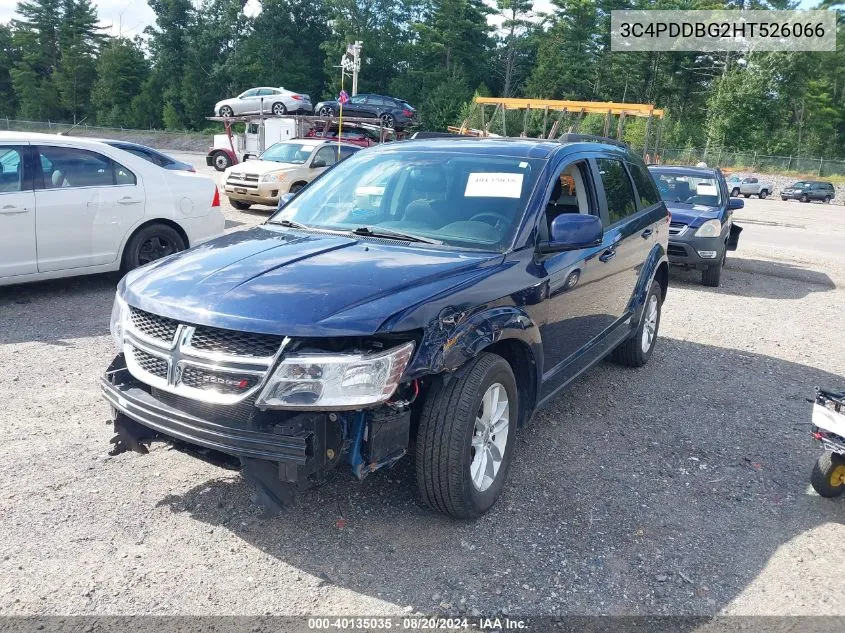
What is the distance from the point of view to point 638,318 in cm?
566

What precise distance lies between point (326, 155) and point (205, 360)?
14.3m

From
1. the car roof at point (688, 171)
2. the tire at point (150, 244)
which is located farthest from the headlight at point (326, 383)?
the car roof at point (688, 171)

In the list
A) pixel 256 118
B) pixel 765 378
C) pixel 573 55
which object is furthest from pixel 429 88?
pixel 765 378

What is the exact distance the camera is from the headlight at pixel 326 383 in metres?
2.71

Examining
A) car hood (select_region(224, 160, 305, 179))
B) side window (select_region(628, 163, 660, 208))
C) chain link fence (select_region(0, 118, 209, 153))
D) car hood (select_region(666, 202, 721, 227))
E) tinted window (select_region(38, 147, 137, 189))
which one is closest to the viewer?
side window (select_region(628, 163, 660, 208))

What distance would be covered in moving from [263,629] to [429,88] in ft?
221

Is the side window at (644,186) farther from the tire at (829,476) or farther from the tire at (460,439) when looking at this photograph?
the tire at (460,439)

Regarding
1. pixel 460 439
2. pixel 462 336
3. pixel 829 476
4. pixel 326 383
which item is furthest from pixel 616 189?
pixel 326 383

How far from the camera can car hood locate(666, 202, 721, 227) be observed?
10305 mm

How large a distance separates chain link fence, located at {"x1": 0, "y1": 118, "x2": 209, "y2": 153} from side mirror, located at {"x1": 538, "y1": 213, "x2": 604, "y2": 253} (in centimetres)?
5549

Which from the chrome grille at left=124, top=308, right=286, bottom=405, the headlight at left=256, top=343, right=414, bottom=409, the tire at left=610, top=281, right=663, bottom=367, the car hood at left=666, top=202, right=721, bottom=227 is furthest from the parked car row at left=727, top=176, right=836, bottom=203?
the chrome grille at left=124, top=308, right=286, bottom=405

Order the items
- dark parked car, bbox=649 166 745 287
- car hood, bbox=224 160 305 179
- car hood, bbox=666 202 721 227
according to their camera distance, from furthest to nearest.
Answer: car hood, bbox=224 160 305 179 < car hood, bbox=666 202 721 227 < dark parked car, bbox=649 166 745 287

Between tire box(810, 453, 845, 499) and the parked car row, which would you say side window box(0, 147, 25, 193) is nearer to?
tire box(810, 453, 845, 499)

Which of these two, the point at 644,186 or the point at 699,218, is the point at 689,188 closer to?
the point at 699,218
